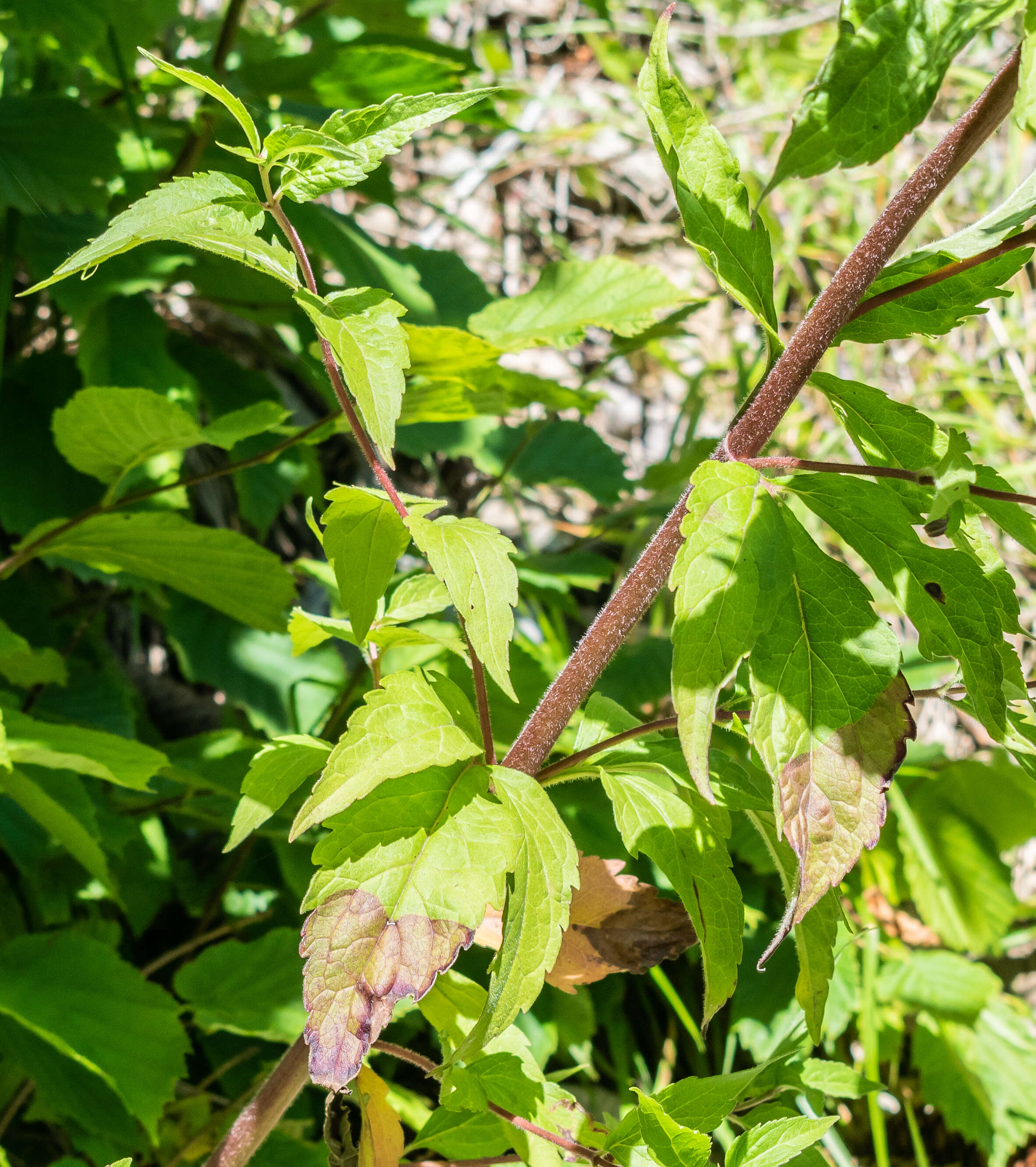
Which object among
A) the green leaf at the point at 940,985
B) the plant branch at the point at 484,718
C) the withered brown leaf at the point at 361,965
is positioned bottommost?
the green leaf at the point at 940,985

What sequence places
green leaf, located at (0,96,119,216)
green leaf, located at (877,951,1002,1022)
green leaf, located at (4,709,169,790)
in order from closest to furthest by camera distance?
1. green leaf, located at (4,709,169,790)
2. green leaf, located at (0,96,119,216)
3. green leaf, located at (877,951,1002,1022)

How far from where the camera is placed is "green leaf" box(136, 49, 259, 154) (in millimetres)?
431

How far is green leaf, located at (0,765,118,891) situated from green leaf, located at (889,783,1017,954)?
899mm

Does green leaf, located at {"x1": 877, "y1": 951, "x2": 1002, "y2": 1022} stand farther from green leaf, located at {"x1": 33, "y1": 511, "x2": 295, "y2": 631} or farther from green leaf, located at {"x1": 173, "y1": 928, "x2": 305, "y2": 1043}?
green leaf, located at {"x1": 33, "y1": 511, "x2": 295, "y2": 631}

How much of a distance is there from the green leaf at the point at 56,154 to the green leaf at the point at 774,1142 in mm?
979

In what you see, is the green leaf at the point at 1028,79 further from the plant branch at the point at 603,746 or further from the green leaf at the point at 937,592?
the plant branch at the point at 603,746

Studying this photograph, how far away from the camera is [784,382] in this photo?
21.0 inches

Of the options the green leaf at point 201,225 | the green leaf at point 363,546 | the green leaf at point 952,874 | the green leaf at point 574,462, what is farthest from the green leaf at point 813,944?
the green leaf at point 574,462

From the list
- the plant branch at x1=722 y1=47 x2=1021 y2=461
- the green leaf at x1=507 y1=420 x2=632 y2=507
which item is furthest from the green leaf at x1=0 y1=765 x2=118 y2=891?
the green leaf at x1=507 y1=420 x2=632 y2=507

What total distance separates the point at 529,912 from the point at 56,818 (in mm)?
496

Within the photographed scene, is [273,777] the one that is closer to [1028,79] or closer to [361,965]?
[361,965]

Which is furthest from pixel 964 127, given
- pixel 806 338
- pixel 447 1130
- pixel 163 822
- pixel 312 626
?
pixel 163 822

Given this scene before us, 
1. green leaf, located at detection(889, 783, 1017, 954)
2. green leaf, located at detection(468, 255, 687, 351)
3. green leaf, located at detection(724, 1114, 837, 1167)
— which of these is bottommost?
green leaf, located at detection(889, 783, 1017, 954)

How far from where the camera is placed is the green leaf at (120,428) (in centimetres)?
84
